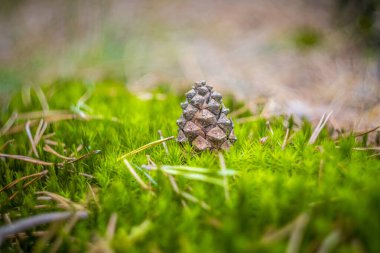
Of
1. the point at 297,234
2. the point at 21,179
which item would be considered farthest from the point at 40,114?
the point at 297,234

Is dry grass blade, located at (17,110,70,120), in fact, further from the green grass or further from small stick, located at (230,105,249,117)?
small stick, located at (230,105,249,117)

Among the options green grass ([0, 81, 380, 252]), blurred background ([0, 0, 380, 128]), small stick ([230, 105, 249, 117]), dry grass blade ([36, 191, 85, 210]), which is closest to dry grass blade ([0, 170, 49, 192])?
green grass ([0, 81, 380, 252])

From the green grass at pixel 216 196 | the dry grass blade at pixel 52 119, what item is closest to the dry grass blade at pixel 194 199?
the green grass at pixel 216 196

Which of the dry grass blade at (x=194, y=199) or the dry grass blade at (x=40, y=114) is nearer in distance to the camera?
the dry grass blade at (x=194, y=199)

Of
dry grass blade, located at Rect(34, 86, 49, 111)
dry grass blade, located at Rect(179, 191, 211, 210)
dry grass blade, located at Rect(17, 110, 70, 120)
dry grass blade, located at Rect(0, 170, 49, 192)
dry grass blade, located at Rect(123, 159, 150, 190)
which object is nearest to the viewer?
dry grass blade, located at Rect(179, 191, 211, 210)

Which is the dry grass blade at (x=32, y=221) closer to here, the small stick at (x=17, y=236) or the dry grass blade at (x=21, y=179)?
the small stick at (x=17, y=236)

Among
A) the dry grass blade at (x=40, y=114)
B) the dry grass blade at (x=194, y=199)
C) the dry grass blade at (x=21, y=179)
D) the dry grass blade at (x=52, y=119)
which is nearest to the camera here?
the dry grass blade at (x=194, y=199)
